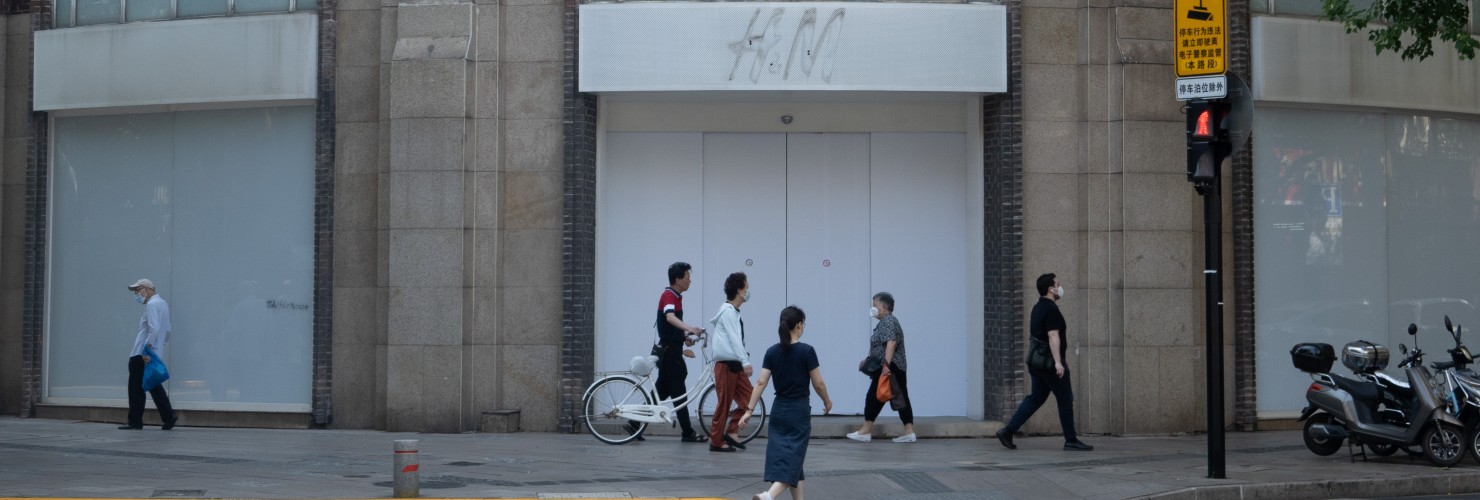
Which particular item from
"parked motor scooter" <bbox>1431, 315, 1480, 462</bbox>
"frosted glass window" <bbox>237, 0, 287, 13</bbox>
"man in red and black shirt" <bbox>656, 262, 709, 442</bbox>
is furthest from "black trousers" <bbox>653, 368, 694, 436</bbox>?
"parked motor scooter" <bbox>1431, 315, 1480, 462</bbox>

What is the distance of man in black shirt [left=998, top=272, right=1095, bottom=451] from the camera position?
12953 millimetres

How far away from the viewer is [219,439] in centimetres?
1386

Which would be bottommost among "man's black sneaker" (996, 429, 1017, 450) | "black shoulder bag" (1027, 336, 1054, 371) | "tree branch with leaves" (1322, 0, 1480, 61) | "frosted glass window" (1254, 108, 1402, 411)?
"man's black sneaker" (996, 429, 1017, 450)

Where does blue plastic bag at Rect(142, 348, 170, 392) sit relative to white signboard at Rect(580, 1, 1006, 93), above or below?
below

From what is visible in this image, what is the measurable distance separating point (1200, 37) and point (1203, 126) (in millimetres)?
695

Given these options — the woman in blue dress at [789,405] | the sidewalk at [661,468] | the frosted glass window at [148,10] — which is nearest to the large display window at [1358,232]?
the sidewalk at [661,468]

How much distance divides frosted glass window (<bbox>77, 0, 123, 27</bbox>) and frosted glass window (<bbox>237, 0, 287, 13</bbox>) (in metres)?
1.54

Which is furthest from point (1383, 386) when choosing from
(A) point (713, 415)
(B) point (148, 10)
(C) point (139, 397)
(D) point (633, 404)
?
(B) point (148, 10)

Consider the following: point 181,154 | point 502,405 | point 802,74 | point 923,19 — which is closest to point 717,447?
point 502,405

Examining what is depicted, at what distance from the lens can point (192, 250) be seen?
1573cm

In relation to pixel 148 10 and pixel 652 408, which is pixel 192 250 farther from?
pixel 652 408

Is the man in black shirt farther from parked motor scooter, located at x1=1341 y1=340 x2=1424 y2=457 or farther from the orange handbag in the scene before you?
parked motor scooter, located at x1=1341 y1=340 x2=1424 y2=457

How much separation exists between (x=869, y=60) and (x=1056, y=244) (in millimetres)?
2619

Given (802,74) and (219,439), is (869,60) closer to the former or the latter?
(802,74)
